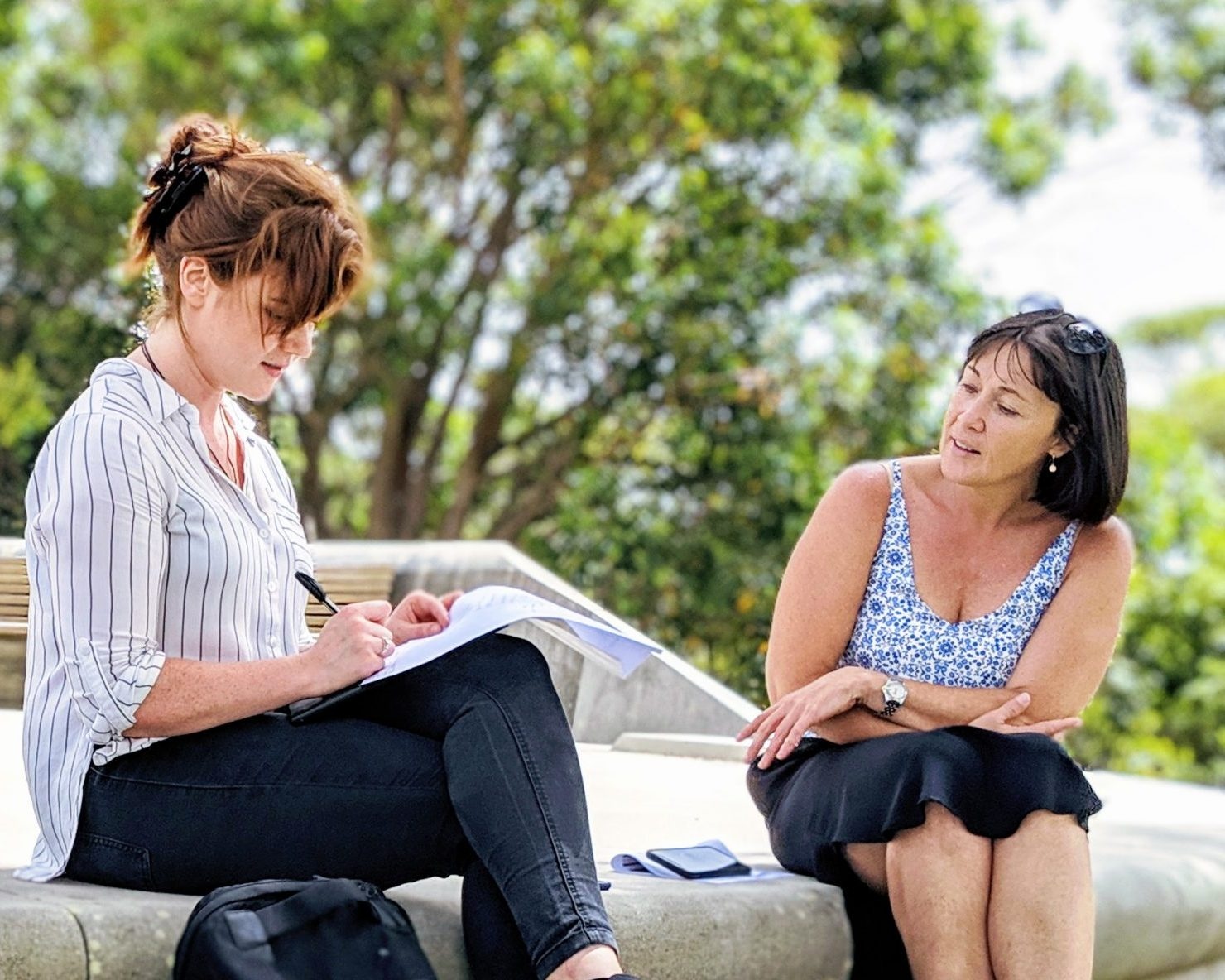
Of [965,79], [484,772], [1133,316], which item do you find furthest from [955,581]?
[1133,316]

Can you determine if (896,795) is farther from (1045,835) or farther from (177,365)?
(177,365)

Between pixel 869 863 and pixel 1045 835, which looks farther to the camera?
pixel 869 863

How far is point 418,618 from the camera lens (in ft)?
8.77

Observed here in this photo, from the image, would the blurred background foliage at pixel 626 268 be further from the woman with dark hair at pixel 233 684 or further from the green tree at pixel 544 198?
the woman with dark hair at pixel 233 684

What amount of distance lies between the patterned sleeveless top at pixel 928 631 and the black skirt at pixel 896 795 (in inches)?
7.4

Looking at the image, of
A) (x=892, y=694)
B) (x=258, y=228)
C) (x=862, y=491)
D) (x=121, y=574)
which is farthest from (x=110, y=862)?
(x=862, y=491)

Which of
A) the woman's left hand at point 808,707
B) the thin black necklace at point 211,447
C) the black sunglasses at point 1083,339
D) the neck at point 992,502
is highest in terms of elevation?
the black sunglasses at point 1083,339

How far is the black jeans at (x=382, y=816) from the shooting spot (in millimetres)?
2305

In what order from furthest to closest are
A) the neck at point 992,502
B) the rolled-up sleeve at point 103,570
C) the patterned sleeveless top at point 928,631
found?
the neck at point 992,502 < the patterned sleeveless top at point 928,631 < the rolled-up sleeve at point 103,570

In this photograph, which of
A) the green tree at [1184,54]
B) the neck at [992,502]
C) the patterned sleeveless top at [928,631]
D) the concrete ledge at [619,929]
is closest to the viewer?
the concrete ledge at [619,929]

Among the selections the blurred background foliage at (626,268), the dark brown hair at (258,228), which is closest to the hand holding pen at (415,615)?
the dark brown hair at (258,228)

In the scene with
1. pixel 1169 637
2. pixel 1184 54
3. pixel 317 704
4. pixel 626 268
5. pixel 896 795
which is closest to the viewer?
pixel 317 704

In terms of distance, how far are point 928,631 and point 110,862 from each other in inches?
55.6

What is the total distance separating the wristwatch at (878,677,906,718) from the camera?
2.96m
